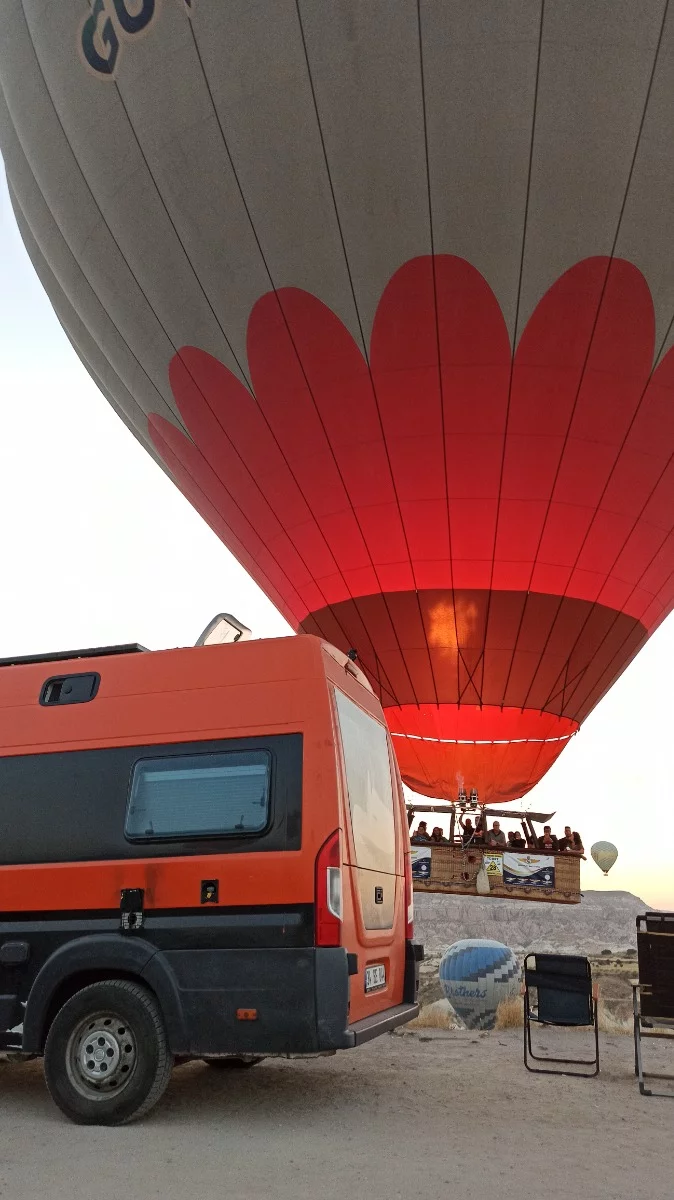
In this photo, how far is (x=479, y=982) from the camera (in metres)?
9.88

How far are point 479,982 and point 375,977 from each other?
17.2ft

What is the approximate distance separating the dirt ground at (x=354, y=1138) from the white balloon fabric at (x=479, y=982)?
325 centimetres

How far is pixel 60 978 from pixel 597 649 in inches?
439

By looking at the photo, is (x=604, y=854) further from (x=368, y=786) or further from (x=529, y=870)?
(x=368, y=786)

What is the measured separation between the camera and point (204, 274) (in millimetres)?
12648

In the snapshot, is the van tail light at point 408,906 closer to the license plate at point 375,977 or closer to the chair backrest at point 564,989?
the license plate at point 375,977

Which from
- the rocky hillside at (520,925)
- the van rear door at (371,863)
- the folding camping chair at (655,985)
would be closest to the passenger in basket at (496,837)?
the folding camping chair at (655,985)

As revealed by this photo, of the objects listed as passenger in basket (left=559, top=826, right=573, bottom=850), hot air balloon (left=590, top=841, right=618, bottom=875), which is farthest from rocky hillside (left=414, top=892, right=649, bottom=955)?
passenger in basket (left=559, top=826, right=573, bottom=850)

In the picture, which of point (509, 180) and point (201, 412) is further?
point (201, 412)

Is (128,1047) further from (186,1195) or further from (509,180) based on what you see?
(509,180)

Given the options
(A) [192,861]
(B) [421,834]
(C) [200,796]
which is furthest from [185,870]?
(B) [421,834]

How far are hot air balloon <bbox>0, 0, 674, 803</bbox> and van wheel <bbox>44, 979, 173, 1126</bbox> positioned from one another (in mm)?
9387

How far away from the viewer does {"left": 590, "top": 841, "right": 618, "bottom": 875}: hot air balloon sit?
34622 millimetres

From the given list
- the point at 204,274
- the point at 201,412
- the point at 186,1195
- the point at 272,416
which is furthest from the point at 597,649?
the point at 186,1195
